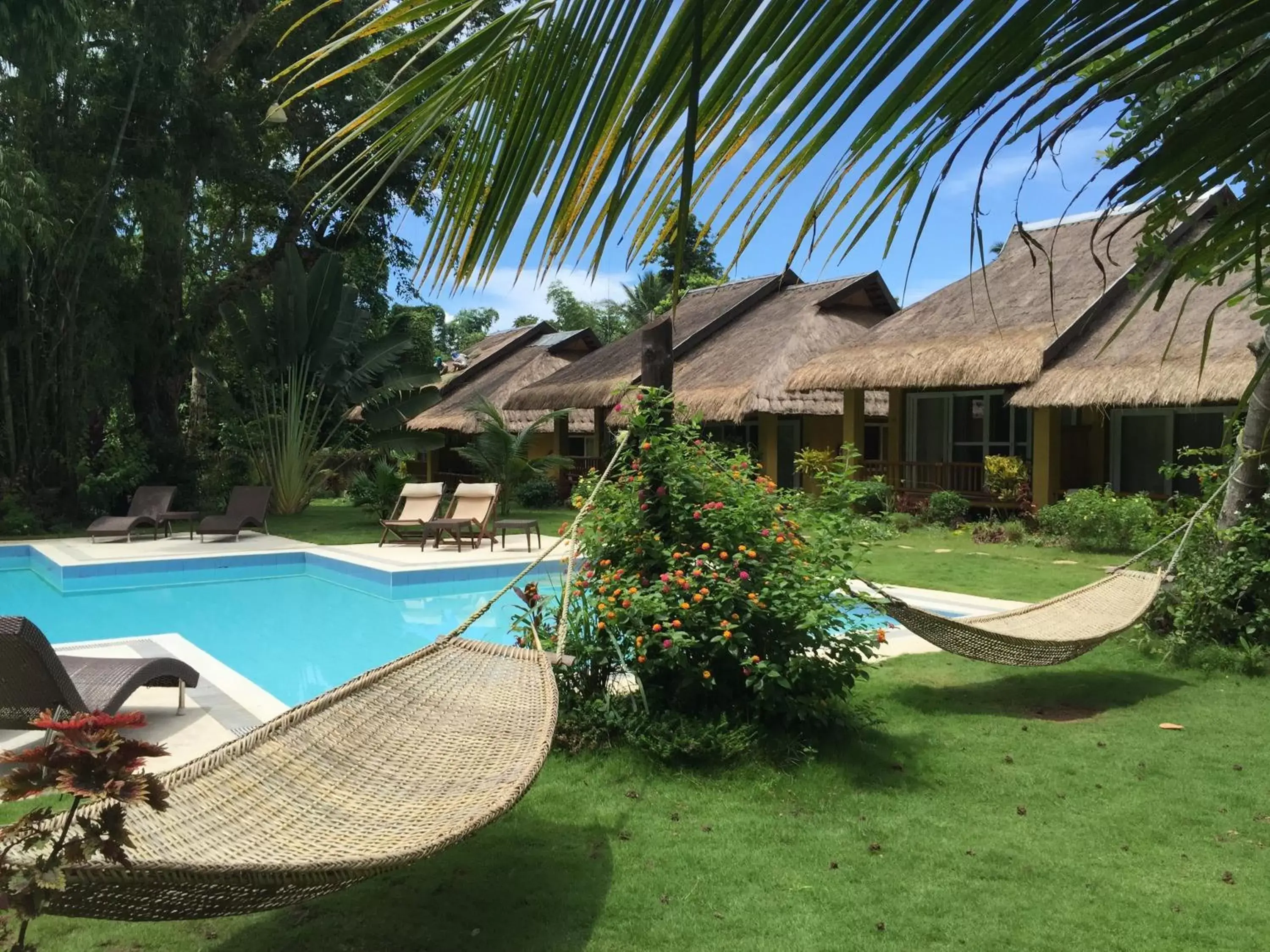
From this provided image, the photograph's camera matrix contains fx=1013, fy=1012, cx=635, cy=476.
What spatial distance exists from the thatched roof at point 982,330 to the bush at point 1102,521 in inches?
80.3

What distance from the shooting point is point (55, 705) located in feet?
13.2

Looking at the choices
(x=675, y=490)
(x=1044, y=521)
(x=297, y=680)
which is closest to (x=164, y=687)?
(x=297, y=680)

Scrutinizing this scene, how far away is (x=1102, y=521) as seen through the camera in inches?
447

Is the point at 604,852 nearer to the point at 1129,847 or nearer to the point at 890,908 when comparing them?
the point at 890,908

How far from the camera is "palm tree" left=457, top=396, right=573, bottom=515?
53.6ft

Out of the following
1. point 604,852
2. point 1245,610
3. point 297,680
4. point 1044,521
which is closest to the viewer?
point 604,852

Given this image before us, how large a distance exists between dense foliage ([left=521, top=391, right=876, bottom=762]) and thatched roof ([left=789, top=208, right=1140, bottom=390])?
9061mm

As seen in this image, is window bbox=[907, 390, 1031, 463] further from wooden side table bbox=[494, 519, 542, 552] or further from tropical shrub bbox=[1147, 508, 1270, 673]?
tropical shrub bbox=[1147, 508, 1270, 673]

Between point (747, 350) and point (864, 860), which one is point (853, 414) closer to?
point (747, 350)

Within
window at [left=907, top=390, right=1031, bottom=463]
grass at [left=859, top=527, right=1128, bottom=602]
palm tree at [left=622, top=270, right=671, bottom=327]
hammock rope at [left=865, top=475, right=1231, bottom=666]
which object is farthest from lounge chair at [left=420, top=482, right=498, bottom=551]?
palm tree at [left=622, top=270, right=671, bottom=327]

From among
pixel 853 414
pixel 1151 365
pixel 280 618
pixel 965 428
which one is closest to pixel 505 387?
pixel 853 414

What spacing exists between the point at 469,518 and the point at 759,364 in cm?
579

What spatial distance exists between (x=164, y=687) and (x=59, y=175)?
11.4 meters

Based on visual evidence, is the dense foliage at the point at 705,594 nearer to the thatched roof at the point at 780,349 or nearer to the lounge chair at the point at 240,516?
the lounge chair at the point at 240,516
